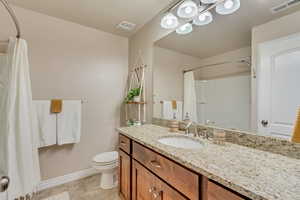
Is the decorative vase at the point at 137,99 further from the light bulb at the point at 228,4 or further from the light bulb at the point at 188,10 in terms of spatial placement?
the light bulb at the point at 228,4

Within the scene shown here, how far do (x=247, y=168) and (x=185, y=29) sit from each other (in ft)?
4.78

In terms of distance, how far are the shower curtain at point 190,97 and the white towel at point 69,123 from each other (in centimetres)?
153

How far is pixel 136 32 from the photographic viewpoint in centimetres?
233

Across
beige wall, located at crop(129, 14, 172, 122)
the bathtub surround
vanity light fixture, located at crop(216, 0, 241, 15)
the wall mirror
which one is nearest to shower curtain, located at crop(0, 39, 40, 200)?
beige wall, located at crop(129, 14, 172, 122)

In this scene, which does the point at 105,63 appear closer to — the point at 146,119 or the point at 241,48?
the point at 146,119

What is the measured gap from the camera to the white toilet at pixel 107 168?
1719 millimetres

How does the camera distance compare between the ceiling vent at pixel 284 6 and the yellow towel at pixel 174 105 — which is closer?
the ceiling vent at pixel 284 6

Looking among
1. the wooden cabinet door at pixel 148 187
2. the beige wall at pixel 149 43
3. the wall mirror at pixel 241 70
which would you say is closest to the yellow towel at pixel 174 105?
the wall mirror at pixel 241 70

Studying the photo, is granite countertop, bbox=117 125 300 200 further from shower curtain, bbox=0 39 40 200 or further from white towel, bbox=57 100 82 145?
white towel, bbox=57 100 82 145

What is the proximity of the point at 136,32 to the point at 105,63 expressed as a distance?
2.47ft

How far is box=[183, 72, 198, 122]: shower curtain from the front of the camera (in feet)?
4.97

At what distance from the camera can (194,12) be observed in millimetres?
1416

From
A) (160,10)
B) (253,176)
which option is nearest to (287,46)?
(253,176)

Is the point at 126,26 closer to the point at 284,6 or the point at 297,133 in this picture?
the point at 284,6
